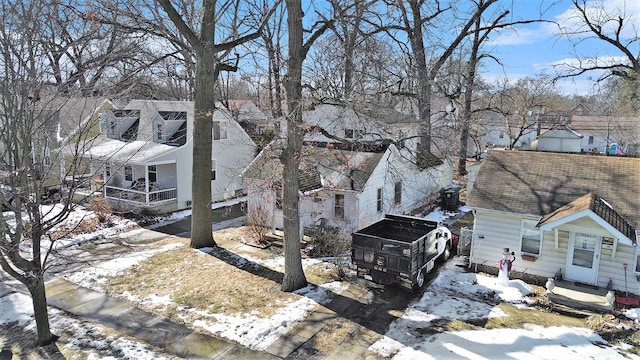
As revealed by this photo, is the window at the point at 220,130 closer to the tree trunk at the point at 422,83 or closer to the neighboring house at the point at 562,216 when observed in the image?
the tree trunk at the point at 422,83

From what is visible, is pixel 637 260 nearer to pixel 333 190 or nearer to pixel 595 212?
pixel 595 212

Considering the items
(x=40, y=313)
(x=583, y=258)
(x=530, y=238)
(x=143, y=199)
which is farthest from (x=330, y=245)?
(x=143, y=199)

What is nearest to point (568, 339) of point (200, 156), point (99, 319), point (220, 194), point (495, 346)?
point (495, 346)

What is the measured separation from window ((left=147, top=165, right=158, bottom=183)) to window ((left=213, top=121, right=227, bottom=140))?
387 centimetres

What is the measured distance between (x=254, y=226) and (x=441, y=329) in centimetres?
933

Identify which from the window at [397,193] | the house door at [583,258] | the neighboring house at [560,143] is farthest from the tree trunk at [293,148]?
→ the neighboring house at [560,143]

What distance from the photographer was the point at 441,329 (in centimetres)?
1031

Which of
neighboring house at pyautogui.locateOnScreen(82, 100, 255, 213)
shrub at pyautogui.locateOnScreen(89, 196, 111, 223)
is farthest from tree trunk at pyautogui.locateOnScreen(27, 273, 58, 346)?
neighboring house at pyautogui.locateOnScreen(82, 100, 255, 213)

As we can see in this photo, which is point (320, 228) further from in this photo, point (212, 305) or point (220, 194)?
point (220, 194)

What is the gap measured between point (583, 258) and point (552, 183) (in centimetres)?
268

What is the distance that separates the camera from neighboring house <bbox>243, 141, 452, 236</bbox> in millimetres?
17484

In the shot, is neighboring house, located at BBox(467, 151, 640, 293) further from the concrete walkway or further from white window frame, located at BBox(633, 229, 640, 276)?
the concrete walkway

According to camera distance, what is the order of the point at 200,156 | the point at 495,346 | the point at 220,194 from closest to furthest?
the point at 495,346 → the point at 200,156 → the point at 220,194

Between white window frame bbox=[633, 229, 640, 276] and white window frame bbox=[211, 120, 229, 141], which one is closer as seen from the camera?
white window frame bbox=[633, 229, 640, 276]
